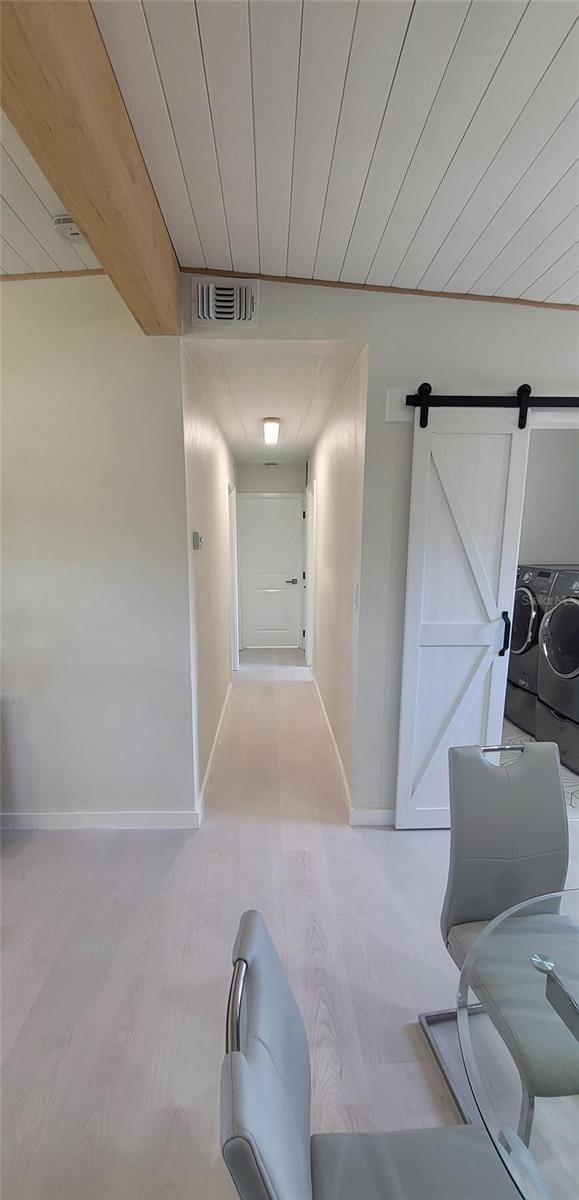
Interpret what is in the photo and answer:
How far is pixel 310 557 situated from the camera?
206 inches

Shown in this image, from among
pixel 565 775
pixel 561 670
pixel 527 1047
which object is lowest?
pixel 565 775

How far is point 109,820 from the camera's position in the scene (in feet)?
8.27

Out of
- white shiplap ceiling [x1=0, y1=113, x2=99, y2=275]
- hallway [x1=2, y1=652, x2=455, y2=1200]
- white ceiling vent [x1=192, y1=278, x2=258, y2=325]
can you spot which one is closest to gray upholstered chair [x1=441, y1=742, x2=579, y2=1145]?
hallway [x1=2, y1=652, x2=455, y2=1200]

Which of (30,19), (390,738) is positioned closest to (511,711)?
(390,738)

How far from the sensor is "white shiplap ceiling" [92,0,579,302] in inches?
40.4

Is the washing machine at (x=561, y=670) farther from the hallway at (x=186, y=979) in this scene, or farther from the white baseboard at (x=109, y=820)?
the white baseboard at (x=109, y=820)

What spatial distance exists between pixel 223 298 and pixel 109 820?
8.48 feet

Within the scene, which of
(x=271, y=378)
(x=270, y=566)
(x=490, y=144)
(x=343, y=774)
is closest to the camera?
(x=490, y=144)

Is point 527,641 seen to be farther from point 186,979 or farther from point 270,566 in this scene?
point 270,566

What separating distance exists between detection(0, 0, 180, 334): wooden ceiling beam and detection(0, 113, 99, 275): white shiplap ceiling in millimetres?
268

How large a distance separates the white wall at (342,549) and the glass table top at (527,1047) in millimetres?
1378

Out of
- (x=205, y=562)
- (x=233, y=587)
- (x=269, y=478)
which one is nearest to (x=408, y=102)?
(x=205, y=562)

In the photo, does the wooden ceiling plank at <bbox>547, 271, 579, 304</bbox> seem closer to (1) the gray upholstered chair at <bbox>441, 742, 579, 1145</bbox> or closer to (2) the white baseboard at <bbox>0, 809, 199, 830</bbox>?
(1) the gray upholstered chair at <bbox>441, 742, 579, 1145</bbox>

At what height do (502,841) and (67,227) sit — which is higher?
(67,227)
